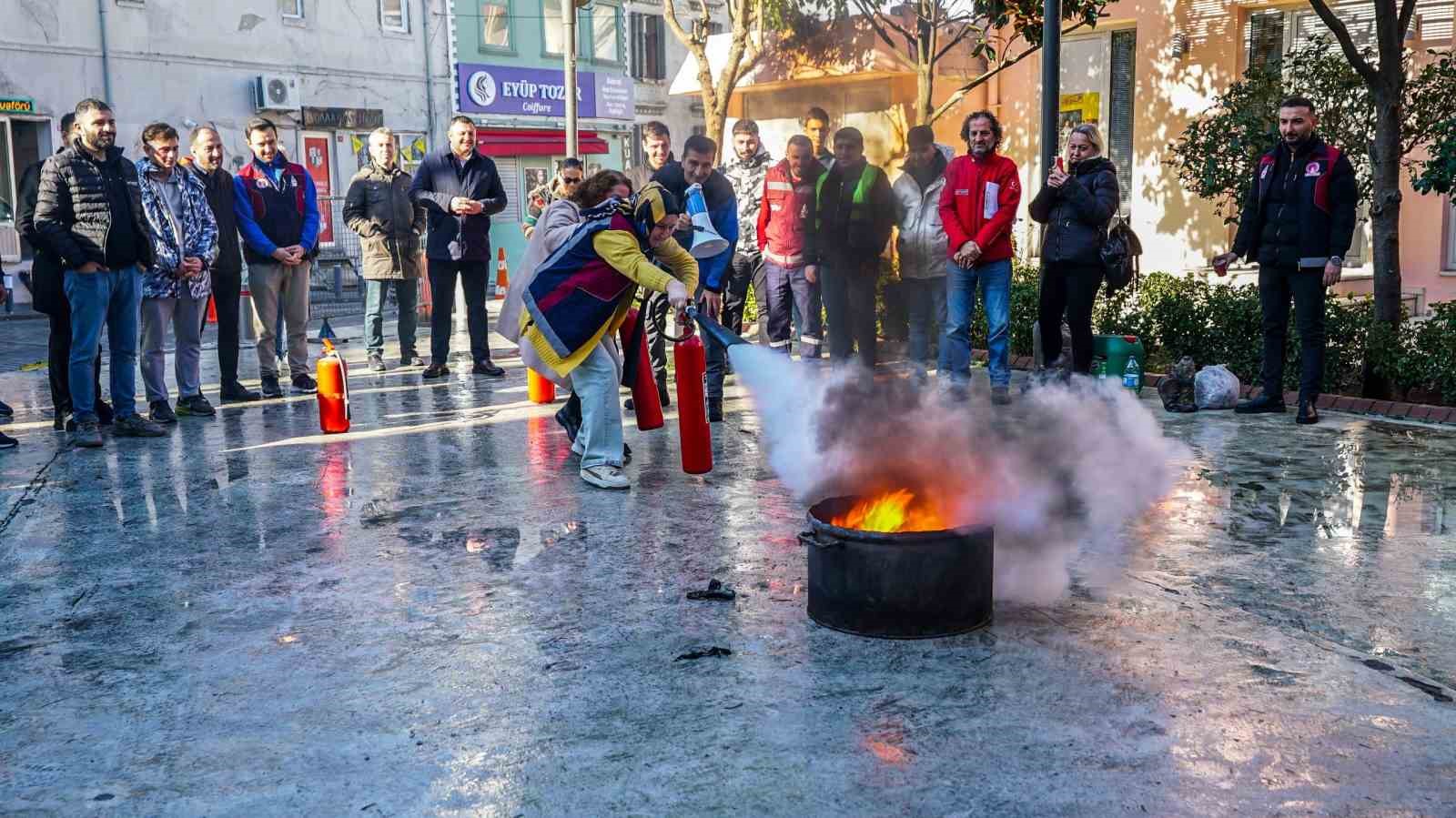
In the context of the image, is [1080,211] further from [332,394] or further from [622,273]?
[332,394]

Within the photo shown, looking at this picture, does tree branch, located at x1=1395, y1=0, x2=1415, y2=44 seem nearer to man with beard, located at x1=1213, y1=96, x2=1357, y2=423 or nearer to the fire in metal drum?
man with beard, located at x1=1213, y1=96, x2=1357, y2=423

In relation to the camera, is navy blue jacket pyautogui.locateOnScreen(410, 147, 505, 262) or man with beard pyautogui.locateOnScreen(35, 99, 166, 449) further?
navy blue jacket pyautogui.locateOnScreen(410, 147, 505, 262)

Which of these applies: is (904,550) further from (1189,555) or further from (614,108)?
(614,108)

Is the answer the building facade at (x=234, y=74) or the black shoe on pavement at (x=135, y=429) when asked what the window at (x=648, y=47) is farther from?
the black shoe on pavement at (x=135, y=429)

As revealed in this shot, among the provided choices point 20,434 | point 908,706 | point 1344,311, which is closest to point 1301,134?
point 1344,311

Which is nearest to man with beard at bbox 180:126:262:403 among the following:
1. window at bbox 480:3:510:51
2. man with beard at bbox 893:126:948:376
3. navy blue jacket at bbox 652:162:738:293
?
navy blue jacket at bbox 652:162:738:293

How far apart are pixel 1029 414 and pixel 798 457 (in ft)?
7.04

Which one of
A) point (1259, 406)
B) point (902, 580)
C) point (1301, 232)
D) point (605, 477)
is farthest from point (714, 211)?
point (902, 580)

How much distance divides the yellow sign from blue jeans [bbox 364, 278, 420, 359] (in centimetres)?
881

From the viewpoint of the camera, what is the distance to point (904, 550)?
467 centimetres

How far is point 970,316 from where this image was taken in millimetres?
9844

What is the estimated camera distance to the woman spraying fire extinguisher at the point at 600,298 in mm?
6879

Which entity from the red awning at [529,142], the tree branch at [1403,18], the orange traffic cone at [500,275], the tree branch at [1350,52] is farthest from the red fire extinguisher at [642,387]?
the red awning at [529,142]

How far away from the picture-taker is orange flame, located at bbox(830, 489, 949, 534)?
198 inches
